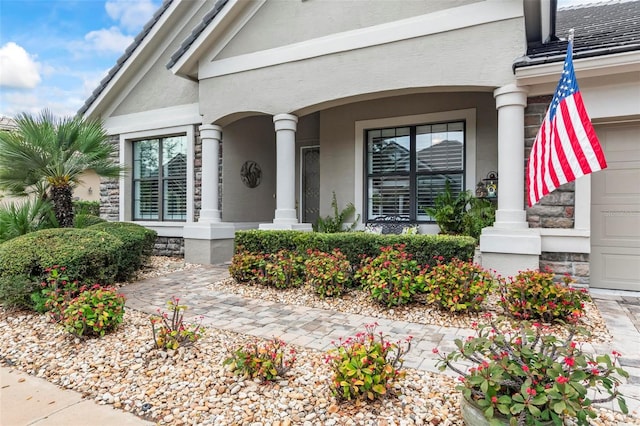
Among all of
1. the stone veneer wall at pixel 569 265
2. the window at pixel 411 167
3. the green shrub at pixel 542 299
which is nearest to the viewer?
the green shrub at pixel 542 299

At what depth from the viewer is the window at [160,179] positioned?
908 centimetres

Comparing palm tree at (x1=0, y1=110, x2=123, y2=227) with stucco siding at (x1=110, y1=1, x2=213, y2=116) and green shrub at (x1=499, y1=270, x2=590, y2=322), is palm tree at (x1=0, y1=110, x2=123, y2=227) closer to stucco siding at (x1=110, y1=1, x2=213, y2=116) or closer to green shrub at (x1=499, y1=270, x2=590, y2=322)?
stucco siding at (x1=110, y1=1, x2=213, y2=116)

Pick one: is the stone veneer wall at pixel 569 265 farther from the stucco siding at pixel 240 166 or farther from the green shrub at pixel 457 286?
the stucco siding at pixel 240 166

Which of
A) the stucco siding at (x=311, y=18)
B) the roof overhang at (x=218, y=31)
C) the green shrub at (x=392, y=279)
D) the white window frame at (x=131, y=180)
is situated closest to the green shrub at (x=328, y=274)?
the green shrub at (x=392, y=279)

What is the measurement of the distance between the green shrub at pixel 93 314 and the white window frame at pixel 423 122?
17.5ft

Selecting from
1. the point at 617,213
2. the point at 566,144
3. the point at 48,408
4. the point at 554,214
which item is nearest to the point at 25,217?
the point at 48,408

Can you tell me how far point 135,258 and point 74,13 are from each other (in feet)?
24.9

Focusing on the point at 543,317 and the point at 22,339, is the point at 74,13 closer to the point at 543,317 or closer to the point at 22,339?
the point at 22,339

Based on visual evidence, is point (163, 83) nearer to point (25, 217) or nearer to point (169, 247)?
point (169, 247)

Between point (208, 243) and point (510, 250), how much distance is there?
5.83 m

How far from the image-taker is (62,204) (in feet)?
20.6

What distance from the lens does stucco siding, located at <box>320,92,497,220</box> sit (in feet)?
23.1

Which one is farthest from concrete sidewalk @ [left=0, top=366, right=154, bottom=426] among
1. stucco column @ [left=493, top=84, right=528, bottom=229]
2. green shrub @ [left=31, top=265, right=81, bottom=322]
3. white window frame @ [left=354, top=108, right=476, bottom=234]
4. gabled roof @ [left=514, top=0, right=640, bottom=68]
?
white window frame @ [left=354, top=108, right=476, bottom=234]

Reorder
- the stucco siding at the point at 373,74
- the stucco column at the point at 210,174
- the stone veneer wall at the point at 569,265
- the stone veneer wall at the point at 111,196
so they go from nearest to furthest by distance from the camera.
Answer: the stone veneer wall at the point at 569,265 < the stucco siding at the point at 373,74 < the stucco column at the point at 210,174 < the stone veneer wall at the point at 111,196
